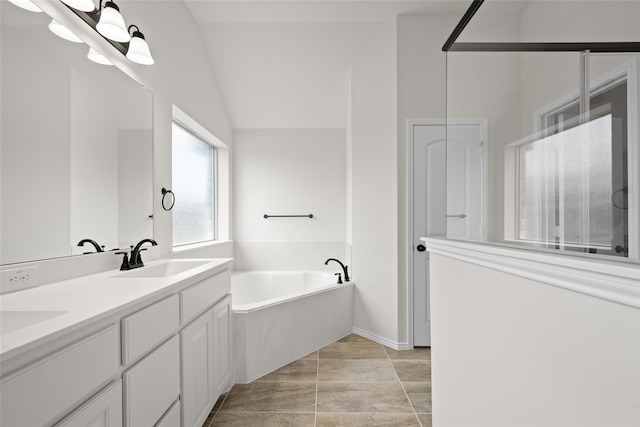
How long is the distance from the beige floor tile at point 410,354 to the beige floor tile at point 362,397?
1.55 feet

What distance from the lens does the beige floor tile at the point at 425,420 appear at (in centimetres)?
181

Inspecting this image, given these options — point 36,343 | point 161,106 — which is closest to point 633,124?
point 36,343

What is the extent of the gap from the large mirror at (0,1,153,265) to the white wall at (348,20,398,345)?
6.43ft

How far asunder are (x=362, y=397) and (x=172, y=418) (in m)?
1.20

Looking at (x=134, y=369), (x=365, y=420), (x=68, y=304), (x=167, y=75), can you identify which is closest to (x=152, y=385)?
(x=134, y=369)

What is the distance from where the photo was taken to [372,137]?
3098 millimetres

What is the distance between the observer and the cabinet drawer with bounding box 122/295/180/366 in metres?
1.05

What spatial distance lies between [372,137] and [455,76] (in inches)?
70.5

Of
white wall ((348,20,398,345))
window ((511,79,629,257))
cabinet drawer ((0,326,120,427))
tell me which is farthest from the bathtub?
window ((511,79,629,257))

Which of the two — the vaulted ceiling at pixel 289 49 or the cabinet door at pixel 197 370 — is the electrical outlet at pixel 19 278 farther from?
the vaulted ceiling at pixel 289 49

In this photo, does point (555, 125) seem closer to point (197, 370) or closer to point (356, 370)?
point (197, 370)

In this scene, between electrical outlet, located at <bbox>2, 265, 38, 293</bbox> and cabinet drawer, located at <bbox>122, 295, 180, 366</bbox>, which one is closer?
cabinet drawer, located at <bbox>122, 295, 180, 366</bbox>

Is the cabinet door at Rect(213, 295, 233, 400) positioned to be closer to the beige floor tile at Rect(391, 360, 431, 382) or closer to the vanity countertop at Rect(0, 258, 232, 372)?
the vanity countertop at Rect(0, 258, 232, 372)

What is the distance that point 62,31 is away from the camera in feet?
4.66
